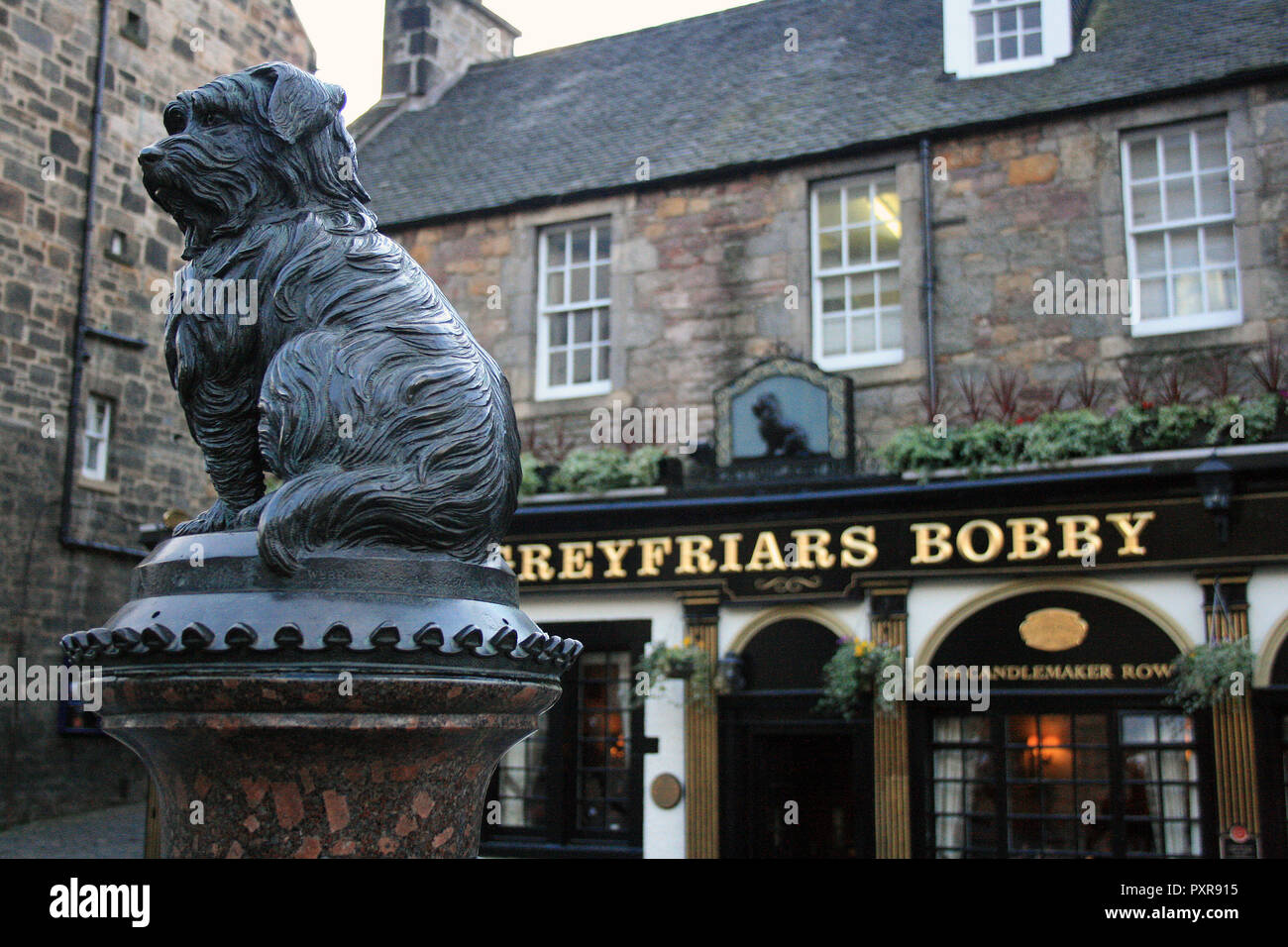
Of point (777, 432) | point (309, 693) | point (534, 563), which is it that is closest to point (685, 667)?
point (534, 563)

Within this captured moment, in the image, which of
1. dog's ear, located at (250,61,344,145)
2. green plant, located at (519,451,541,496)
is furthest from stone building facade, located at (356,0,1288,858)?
dog's ear, located at (250,61,344,145)

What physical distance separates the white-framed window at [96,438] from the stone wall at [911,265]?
16.4 ft

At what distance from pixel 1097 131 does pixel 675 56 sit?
19.2 ft

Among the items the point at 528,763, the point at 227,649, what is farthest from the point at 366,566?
the point at 528,763

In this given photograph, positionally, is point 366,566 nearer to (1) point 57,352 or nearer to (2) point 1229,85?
(2) point 1229,85

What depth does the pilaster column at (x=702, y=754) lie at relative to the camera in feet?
36.0

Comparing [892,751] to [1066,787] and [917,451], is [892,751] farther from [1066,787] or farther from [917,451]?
[917,451]

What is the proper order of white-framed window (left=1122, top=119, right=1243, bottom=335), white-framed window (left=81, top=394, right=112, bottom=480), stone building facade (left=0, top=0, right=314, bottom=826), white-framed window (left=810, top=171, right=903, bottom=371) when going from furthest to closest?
white-framed window (left=81, top=394, right=112, bottom=480), stone building facade (left=0, top=0, right=314, bottom=826), white-framed window (left=810, top=171, right=903, bottom=371), white-framed window (left=1122, top=119, right=1243, bottom=335)

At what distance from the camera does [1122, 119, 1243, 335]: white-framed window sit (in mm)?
10531

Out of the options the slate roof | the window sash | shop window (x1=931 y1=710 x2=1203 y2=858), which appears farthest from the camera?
the window sash

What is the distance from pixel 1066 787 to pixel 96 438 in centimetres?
1164

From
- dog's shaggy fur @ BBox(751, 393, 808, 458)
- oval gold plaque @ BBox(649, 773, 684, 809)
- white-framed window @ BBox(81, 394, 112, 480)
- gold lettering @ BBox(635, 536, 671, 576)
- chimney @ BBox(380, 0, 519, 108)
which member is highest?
chimney @ BBox(380, 0, 519, 108)

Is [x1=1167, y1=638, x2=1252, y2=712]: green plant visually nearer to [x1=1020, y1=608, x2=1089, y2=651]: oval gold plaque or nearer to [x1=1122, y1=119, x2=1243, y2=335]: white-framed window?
[x1=1020, y1=608, x2=1089, y2=651]: oval gold plaque

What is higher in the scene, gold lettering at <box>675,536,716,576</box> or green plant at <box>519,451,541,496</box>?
green plant at <box>519,451,541,496</box>
